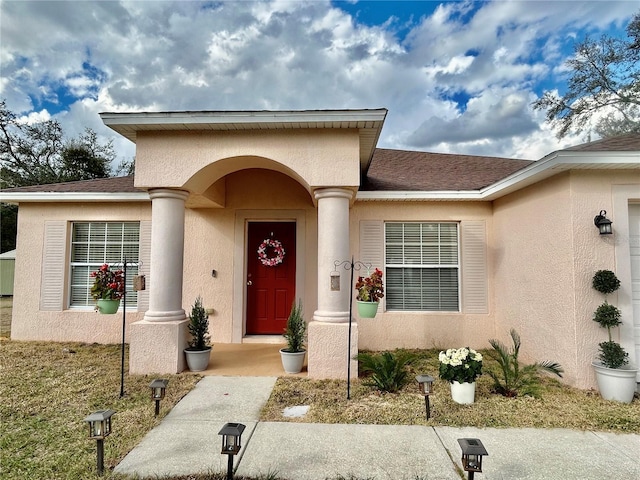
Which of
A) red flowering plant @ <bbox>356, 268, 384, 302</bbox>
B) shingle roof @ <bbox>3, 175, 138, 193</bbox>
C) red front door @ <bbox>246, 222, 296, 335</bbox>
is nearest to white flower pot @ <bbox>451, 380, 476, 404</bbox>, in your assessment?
red flowering plant @ <bbox>356, 268, 384, 302</bbox>

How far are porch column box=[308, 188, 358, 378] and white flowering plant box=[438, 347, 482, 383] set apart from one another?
1.19 meters

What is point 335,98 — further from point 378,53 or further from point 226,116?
point 226,116

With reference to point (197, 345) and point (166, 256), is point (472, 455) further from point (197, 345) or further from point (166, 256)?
point (166, 256)

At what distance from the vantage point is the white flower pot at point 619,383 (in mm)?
3871

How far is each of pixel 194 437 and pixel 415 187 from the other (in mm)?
5193

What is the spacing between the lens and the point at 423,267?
6457 millimetres

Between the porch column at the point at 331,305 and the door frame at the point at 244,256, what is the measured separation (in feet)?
6.01

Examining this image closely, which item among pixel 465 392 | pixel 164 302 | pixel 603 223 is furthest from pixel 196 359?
pixel 603 223

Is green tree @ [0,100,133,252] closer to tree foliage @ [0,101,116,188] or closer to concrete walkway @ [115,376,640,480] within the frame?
tree foliage @ [0,101,116,188]

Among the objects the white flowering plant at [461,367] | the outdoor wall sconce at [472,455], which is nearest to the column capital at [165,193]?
the white flowering plant at [461,367]

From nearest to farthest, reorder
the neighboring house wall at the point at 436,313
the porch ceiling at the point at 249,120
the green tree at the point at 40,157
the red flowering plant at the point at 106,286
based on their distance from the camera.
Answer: the porch ceiling at the point at 249,120, the red flowering plant at the point at 106,286, the neighboring house wall at the point at 436,313, the green tree at the point at 40,157

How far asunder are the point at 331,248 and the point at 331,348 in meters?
1.37

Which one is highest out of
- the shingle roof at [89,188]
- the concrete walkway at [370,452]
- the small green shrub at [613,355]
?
the shingle roof at [89,188]

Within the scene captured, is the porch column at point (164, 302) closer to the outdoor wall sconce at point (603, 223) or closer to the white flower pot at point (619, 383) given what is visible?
the white flower pot at point (619, 383)
